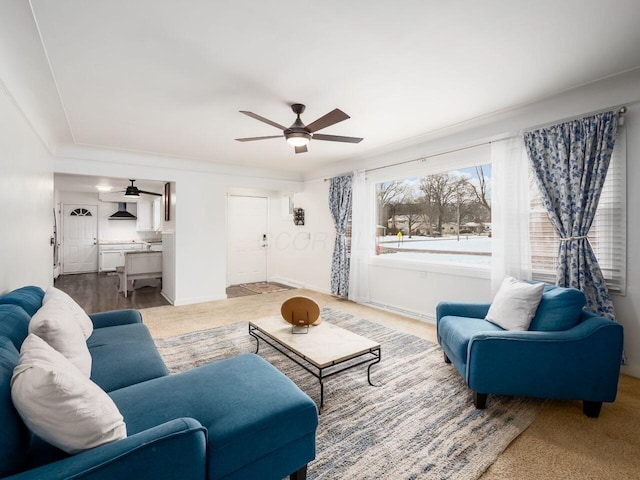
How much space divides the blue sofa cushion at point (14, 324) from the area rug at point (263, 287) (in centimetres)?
471

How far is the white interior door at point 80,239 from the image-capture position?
28.0 ft

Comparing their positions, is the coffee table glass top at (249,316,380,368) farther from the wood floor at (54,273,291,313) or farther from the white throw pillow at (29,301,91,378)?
the wood floor at (54,273,291,313)

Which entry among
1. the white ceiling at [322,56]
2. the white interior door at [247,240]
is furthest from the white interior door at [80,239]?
the white ceiling at [322,56]

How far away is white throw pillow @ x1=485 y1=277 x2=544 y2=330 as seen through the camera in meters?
2.37

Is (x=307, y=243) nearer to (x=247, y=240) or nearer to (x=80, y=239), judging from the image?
(x=247, y=240)

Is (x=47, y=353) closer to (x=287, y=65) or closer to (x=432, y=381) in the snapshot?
(x=287, y=65)

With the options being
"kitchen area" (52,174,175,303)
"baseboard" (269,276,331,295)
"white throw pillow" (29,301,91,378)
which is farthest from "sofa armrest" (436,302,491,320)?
"kitchen area" (52,174,175,303)

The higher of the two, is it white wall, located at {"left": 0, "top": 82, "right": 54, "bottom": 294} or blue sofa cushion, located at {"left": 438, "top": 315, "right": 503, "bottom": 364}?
white wall, located at {"left": 0, "top": 82, "right": 54, "bottom": 294}

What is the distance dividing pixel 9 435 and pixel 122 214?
9285 mm

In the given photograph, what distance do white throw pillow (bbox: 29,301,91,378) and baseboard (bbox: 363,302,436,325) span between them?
3.78 m

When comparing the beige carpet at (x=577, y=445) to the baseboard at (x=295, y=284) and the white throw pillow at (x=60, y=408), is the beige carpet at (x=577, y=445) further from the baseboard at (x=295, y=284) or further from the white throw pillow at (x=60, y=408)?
the baseboard at (x=295, y=284)

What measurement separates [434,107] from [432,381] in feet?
8.57

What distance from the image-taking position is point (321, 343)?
248 centimetres

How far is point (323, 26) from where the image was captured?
1922mm
